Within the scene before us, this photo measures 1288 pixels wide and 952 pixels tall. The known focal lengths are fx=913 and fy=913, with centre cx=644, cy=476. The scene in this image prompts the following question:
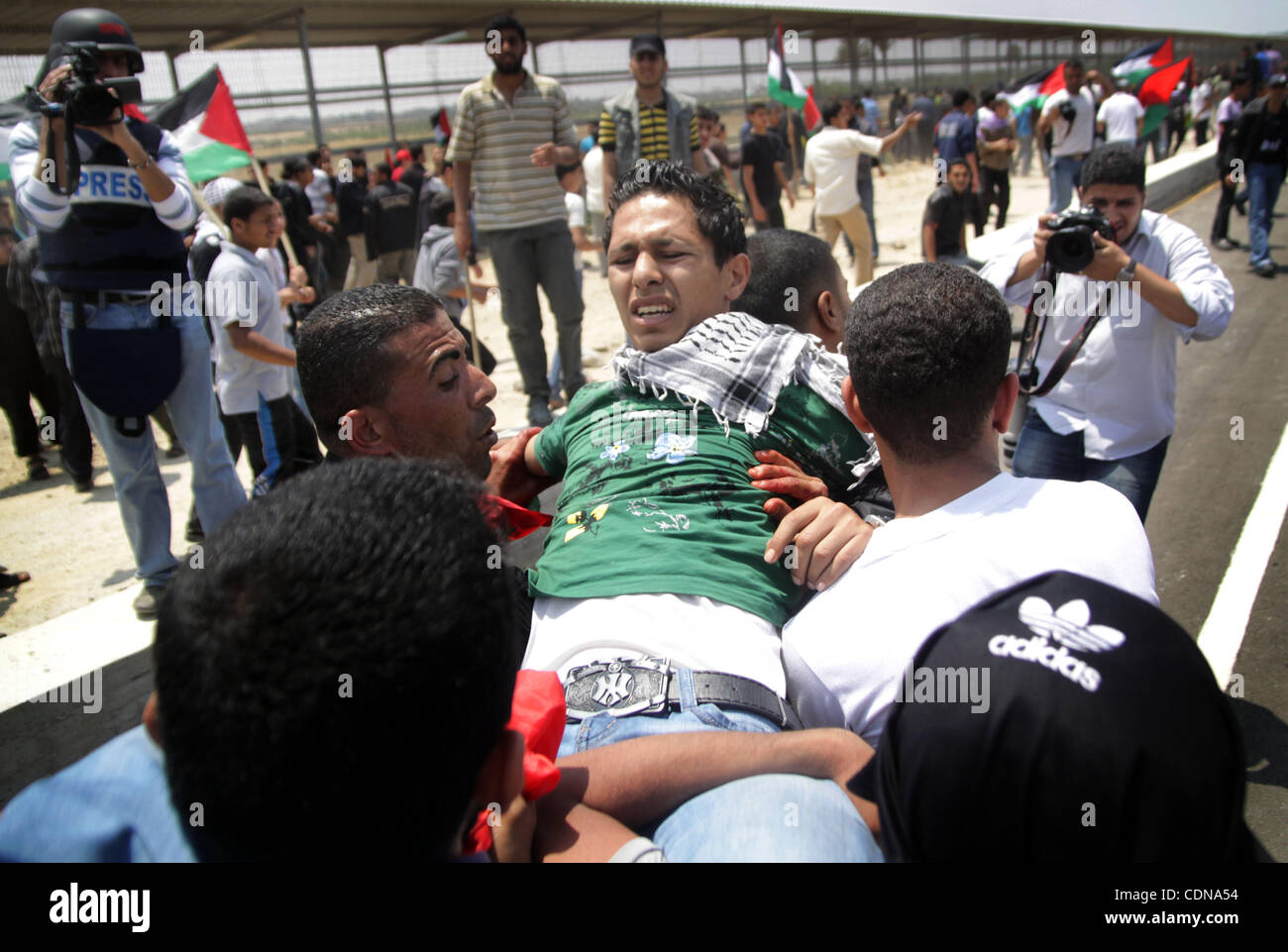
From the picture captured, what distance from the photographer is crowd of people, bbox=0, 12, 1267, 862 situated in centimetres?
89

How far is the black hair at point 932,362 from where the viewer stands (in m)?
1.65

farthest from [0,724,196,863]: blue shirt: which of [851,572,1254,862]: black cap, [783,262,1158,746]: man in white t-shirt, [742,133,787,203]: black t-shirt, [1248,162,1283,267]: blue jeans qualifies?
[1248,162,1283,267]: blue jeans

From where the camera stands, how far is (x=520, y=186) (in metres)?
5.52

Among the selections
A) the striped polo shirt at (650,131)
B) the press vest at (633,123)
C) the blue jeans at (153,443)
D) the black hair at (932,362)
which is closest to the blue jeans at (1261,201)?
the press vest at (633,123)

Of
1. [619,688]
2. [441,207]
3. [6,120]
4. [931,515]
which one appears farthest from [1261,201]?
[6,120]

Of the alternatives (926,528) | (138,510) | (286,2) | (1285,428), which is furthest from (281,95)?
(926,528)

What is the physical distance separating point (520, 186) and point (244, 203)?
63.8 inches

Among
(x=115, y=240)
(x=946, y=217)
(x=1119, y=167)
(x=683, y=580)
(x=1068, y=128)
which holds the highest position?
(x=1068, y=128)

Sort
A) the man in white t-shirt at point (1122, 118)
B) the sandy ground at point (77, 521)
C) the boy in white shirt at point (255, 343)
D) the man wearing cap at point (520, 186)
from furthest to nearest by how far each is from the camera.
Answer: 1. the man in white t-shirt at point (1122, 118)
2. the man wearing cap at point (520, 186)
3. the sandy ground at point (77, 521)
4. the boy in white shirt at point (255, 343)

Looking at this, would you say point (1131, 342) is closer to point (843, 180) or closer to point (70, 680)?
point (70, 680)

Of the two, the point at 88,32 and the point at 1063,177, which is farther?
the point at 1063,177

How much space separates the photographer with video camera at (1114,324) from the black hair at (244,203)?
138 inches

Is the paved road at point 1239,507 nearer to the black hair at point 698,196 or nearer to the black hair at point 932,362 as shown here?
the black hair at point 932,362

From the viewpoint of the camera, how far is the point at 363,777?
0.86m
